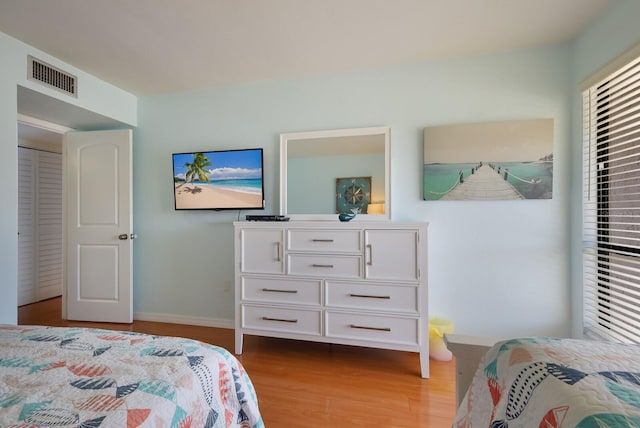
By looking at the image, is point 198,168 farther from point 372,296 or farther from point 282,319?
point 372,296

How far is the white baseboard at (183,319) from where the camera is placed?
2.93 meters

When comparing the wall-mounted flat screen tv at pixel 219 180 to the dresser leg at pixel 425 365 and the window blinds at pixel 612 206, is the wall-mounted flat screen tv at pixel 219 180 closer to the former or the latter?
the dresser leg at pixel 425 365

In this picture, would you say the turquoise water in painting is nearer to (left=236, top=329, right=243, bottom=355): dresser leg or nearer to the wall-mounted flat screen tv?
the wall-mounted flat screen tv

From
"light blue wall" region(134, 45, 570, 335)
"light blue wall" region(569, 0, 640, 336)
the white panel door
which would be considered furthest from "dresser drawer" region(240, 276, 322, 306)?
"light blue wall" region(569, 0, 640, 336)

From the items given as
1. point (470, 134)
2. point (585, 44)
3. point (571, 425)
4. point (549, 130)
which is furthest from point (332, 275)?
point (585, 44)

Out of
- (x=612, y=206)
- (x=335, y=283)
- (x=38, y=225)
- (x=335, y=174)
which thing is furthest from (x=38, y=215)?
(x=612, y=206)

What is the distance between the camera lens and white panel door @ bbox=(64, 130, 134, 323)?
304 cm

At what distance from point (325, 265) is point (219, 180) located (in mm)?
1381

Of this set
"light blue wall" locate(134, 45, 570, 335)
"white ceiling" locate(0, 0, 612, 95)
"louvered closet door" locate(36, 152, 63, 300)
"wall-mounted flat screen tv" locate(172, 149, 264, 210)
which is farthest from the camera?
"louvered closet door" locate(36, 152, 63, 300)

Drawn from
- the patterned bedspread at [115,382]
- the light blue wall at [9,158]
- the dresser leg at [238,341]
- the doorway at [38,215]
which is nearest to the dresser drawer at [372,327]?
the dresser leg at [238,341]

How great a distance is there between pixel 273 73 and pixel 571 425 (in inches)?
112

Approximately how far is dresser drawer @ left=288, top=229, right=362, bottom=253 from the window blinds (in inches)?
61.8

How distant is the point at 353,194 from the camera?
99.9 inches

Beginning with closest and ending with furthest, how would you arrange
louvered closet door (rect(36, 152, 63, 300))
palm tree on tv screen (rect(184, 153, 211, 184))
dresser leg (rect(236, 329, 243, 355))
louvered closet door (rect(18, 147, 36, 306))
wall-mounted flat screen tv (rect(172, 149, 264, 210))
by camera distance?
1. dresser leg (rect(236, 329, 243, 355))
2. wall-mounted flat screen tv (rect(172, 149, 264, 210))
3. palm tree on tv screen (rect(184, 153, 211, 184))
4. louvered closet door (rect(18, 147, 36, 306))
5. louvered closet door (rect(36, 152, 63, 300))
